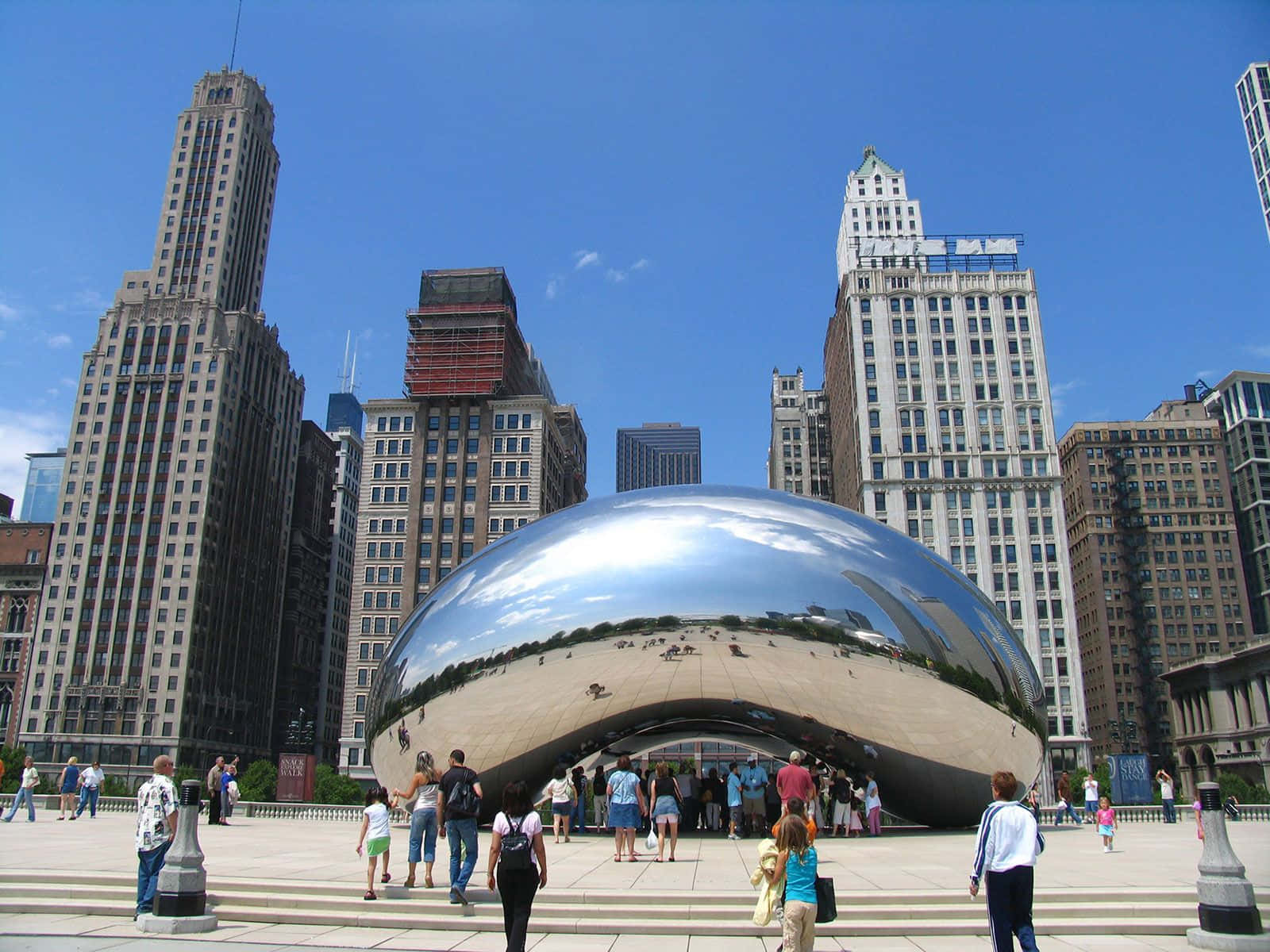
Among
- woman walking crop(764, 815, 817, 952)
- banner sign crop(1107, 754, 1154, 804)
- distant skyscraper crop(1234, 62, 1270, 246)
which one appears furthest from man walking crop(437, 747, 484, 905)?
distant skyscraper crop(1234, 62, 1270, 246)

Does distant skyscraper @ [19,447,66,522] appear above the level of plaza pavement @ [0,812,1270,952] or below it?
above

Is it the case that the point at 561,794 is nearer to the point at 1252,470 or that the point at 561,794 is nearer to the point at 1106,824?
the point at 1106,824

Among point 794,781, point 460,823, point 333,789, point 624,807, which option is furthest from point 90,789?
point 333,789

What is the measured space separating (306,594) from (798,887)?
131269 millimetres

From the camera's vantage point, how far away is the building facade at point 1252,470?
429ft

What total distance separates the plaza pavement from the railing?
21.7ft

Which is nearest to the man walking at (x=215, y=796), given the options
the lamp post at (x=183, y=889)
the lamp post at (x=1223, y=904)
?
the lamp post at (x=183, y=889)

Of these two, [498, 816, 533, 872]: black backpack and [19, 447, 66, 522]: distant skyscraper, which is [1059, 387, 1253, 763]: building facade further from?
[19, 447, 66, 522]: distant skyscraper

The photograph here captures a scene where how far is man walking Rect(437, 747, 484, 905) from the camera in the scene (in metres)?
9.93

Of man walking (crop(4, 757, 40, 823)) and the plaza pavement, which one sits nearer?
the plaza pavement

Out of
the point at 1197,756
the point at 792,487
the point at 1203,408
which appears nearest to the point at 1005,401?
the point at 1197,756

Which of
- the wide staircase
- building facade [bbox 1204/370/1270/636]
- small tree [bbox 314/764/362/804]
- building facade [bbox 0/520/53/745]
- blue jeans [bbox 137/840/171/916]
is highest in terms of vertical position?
building facade [bbox 1204/370/1270/636]

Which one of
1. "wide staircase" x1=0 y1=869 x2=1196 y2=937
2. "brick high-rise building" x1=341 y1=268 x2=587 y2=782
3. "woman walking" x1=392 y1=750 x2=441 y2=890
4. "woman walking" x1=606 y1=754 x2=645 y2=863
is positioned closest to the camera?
"wide staircase" x1=0 y1=869 x2=1196 y2=937

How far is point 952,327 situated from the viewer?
304 feet
